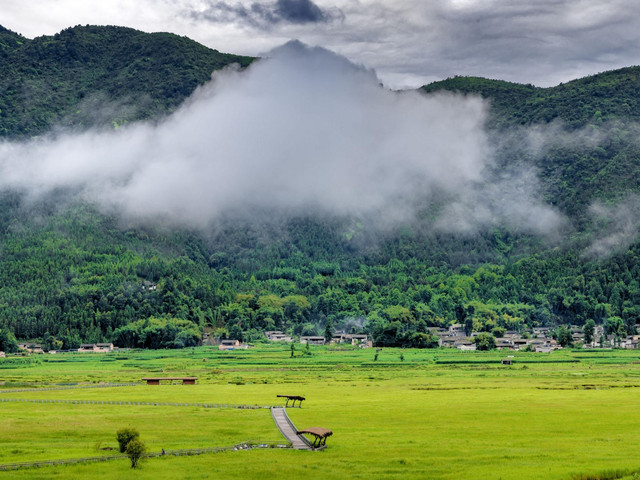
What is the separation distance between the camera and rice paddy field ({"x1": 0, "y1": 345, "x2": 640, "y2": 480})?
208ft

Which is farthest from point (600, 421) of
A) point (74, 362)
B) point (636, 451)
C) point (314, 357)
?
point (74, 362)

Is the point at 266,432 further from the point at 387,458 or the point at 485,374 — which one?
the point at 485,374

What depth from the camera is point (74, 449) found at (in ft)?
233

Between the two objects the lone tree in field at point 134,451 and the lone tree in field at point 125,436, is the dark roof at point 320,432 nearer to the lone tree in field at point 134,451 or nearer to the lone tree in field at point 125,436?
the lone tree in field at point 125,436

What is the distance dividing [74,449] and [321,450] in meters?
19.9

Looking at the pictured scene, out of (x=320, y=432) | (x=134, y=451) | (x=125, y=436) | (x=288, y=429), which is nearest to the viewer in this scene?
(x=134, y=451)

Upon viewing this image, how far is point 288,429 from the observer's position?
80500 millimetres

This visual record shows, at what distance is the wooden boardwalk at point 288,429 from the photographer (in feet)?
235

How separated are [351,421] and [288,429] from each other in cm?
765

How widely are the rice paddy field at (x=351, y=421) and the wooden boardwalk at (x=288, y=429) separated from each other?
108cm

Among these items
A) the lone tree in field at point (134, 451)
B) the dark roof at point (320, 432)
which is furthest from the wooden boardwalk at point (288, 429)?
the lone tree in field at point (134, 451)

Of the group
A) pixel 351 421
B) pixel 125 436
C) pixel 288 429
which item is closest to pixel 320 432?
pixel 288 429

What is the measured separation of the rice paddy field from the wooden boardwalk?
3.54 ft

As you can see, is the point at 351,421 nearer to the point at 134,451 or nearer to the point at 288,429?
the point at 288,429
